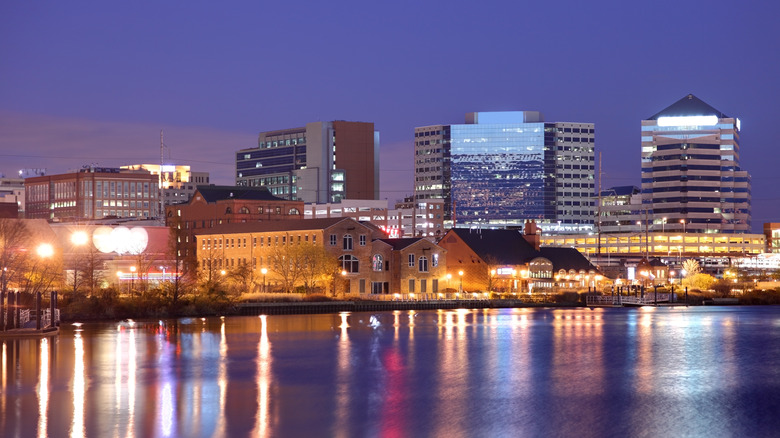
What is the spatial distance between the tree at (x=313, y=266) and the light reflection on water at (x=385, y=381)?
900 inches

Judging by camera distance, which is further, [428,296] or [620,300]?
[620,300]

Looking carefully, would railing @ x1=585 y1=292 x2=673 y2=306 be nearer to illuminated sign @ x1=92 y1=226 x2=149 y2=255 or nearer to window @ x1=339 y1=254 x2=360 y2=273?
window @ x1=339 y1=254 x2=360 y2=273

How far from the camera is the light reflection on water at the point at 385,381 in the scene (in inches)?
1441

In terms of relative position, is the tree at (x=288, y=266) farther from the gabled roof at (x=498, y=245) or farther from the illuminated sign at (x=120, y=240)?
the gabled roof at (x=498, y=245)

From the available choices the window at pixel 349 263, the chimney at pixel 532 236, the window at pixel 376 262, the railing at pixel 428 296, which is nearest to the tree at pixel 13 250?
the window at pixel 349 263

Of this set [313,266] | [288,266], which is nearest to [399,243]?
[313,266]

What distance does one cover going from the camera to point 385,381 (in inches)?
1898

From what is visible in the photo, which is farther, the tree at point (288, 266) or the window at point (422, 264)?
the window at point (422, 264)

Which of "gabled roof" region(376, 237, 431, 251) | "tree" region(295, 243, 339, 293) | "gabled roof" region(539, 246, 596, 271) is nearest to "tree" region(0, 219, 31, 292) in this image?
"tree" region(295, 243, 339, 293)

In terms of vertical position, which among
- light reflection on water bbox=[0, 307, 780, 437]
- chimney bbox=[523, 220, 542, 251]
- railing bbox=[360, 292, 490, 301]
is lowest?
Answer: light reflection on water bbox=[0, 307, 780, 437]

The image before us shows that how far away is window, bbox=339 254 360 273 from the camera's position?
108 meters

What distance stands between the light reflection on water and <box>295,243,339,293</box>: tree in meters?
22.9

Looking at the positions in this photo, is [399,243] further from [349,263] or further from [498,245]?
[498,245]

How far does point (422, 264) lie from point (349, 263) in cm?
949
